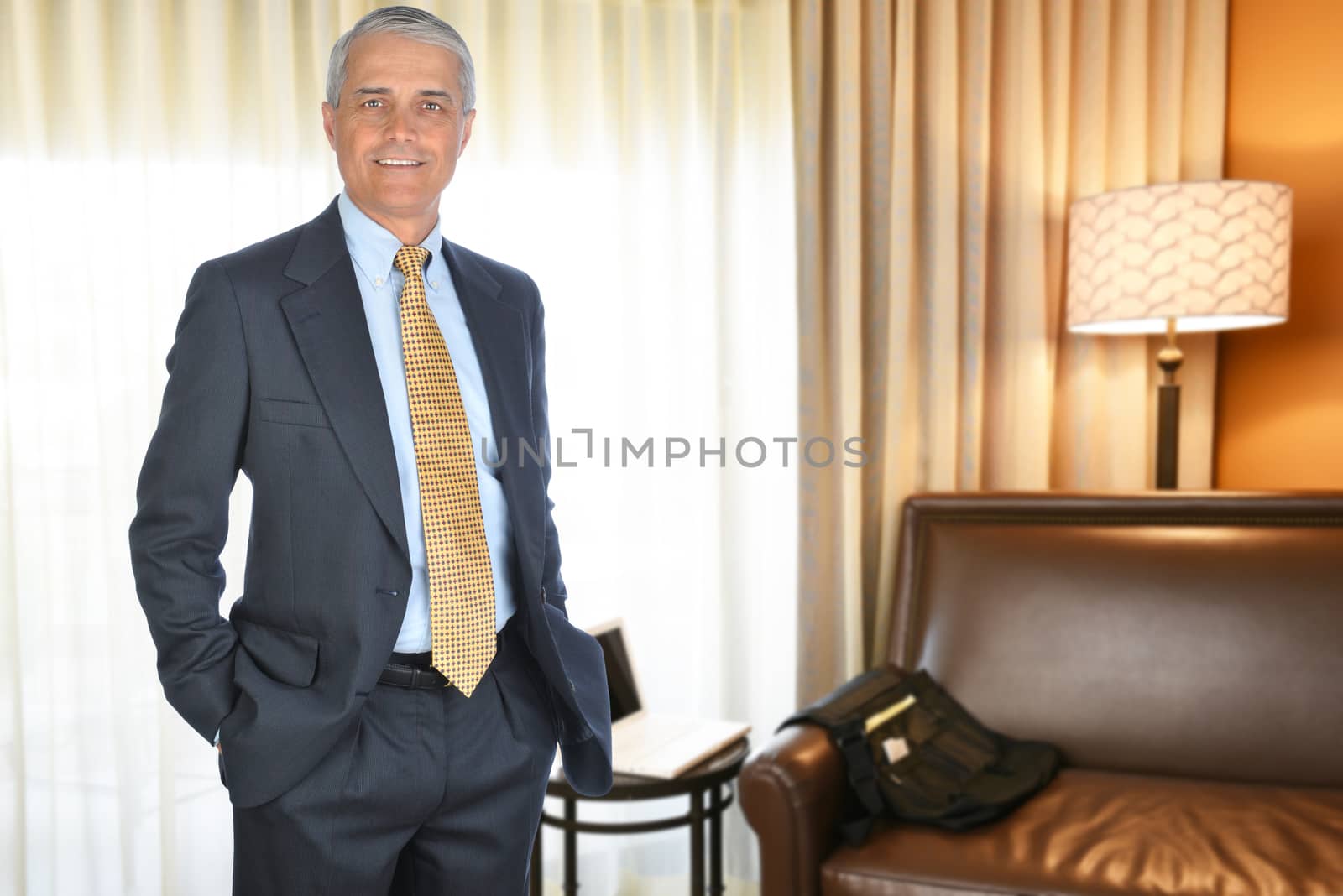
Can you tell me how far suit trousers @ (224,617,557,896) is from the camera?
1.10m

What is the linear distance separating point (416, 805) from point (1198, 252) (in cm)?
209

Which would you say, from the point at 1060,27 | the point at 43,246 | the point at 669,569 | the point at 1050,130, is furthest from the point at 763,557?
the point at 43,246

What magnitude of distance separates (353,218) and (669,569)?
1.54m

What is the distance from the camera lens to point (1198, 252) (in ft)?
7.62

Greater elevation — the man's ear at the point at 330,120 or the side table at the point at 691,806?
the man's ear at the point at 330,120

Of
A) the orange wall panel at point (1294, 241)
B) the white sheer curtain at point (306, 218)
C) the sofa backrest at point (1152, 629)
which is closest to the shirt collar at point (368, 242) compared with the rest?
the white sheer curtain at point (306, 218)

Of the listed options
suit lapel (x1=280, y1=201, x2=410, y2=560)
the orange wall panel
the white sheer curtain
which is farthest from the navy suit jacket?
the orange wall panel

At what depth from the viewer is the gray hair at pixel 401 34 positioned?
119 cm

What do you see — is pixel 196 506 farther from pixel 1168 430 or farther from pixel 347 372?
pixel 1168 430

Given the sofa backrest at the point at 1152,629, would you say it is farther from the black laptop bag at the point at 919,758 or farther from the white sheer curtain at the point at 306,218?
the white sheer curtain at the point at 306,218

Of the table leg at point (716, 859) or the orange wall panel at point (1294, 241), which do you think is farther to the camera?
the orange wall panel at point (1294, 241)

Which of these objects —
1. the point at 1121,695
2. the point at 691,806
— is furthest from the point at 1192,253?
the point at 691,806

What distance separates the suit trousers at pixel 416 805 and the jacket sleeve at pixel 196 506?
9cm

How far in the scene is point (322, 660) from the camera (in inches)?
43.5
